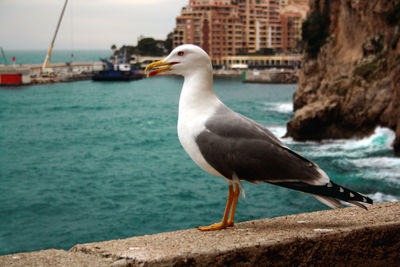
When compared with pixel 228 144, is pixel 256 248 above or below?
below

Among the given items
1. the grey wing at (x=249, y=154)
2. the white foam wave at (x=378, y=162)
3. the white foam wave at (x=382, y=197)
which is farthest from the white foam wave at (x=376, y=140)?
the grey wing at (x=249, y=154)

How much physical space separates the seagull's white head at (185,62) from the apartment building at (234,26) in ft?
298

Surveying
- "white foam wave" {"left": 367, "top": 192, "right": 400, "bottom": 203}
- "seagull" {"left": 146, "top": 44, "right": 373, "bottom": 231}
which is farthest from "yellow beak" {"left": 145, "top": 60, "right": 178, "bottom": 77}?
"white foam wave" {"left": 367, "top": 192, "right": 400, "bottom": 203}

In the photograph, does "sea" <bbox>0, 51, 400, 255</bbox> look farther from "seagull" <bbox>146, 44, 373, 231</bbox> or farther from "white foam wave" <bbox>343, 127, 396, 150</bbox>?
"seagull" <bbox>146, 44, 373, 231</bbox>

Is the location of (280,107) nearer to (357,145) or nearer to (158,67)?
(357,145)

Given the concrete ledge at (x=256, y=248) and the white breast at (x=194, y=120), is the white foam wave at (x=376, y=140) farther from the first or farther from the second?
the white breast at (x=194, y=120)

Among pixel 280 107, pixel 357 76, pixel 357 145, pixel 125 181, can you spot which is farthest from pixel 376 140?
pixel 280 107

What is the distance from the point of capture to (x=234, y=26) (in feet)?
321

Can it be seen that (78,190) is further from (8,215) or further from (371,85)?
(371,85)

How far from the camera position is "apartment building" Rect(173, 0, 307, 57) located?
306 ft

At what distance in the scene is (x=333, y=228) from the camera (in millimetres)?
2490

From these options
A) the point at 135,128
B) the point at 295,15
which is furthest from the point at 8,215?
the point at 295,15

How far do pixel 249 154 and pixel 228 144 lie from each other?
5.0 inches

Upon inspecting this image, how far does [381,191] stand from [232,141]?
43.3 feet
